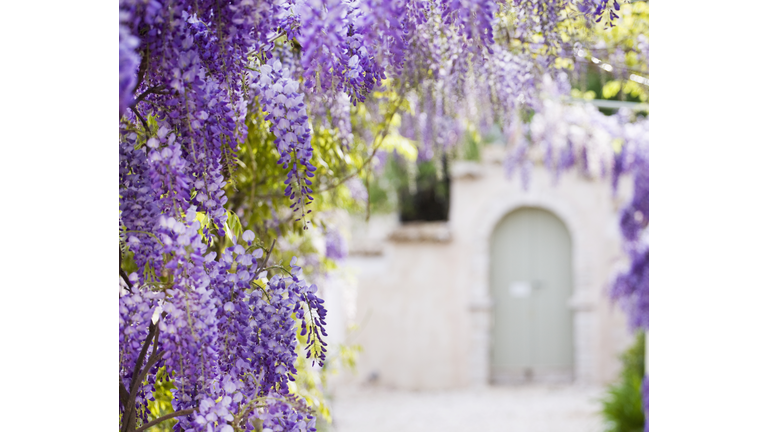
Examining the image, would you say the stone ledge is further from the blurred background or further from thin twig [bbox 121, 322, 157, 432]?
thin twig [bbox 121, 322, 157, 432]

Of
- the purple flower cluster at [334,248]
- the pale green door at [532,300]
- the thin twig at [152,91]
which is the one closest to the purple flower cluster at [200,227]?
the thin twig at [152,91]

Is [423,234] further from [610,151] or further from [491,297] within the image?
[610,151]

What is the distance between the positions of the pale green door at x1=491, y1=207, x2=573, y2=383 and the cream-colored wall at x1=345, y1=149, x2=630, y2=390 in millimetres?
220

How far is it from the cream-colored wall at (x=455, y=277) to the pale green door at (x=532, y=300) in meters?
0.22

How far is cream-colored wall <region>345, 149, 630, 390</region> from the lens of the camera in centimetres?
627

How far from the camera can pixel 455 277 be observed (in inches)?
255

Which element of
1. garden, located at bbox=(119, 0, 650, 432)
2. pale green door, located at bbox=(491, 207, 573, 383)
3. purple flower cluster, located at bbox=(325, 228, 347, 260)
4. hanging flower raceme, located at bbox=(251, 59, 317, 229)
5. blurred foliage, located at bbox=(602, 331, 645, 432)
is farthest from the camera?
pale green door, located at bbox=(491, 207, 573, 383)

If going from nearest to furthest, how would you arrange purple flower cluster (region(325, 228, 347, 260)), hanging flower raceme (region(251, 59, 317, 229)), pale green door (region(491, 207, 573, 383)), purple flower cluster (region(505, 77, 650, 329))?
hanging flower raceme (region(251, 59, 317, 229)), purple flower cluster (region(325, 228, 347, 260)), purple flower cluster (region(505, 77, 650, 329)), pale green door (region(491, 207, 573, 383))

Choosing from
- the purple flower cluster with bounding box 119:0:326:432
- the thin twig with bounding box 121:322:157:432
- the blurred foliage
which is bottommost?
the blurred foliage

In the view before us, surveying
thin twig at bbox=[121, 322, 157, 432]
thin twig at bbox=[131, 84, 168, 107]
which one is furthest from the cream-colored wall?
thin twig at bbox=[131, 84, 168, 107]

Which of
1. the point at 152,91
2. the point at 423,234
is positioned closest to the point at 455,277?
the point at 423,234

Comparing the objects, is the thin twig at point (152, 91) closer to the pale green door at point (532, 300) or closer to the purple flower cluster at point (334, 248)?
the purple flower cluster at point (334, 248)
